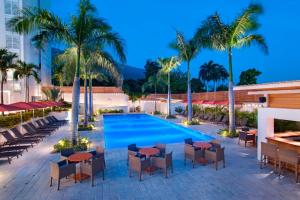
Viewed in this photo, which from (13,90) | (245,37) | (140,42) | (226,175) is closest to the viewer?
(226,175)

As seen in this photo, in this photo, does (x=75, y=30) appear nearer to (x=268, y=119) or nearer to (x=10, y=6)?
(x=268, y=119)

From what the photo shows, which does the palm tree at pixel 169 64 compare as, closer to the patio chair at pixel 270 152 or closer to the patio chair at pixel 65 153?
the patio chair at pixel 270 152

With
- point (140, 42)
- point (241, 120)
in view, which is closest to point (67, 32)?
point (241, 120)

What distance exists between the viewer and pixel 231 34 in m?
13.0

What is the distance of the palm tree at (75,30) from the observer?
31.2 ft

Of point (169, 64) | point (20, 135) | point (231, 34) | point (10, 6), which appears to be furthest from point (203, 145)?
point (10, 6)

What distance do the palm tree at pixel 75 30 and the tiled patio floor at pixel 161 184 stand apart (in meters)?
3.08

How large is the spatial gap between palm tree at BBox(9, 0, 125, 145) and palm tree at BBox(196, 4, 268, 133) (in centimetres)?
573

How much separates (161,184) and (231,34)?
9.60 meters

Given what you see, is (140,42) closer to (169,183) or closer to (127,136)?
(127,136)

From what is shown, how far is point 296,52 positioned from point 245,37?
135 m

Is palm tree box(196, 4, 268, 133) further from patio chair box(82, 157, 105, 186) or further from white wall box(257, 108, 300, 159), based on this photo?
patio chair box(82, 157, 105, 186)

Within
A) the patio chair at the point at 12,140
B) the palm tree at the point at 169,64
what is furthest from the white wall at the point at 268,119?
the palm tree at the point at 169,64

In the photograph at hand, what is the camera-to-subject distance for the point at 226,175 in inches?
295
